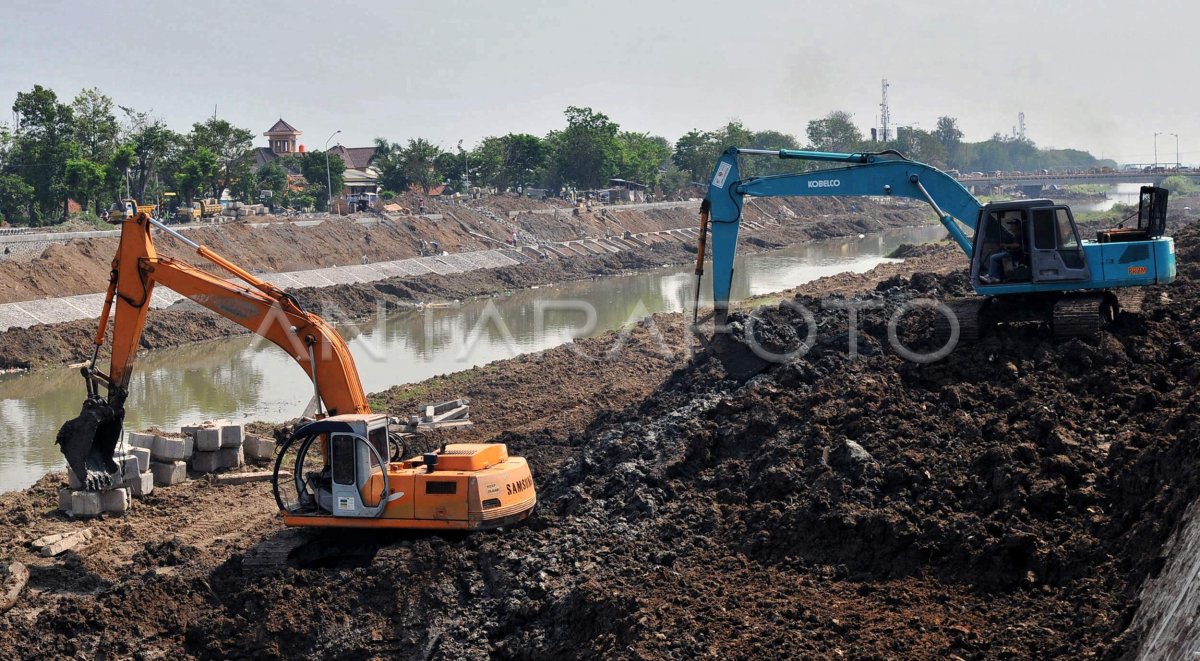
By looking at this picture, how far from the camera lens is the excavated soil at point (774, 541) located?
10.1 metres

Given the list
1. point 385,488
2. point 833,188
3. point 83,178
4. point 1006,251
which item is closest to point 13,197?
point 83,178

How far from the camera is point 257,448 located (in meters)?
18.4

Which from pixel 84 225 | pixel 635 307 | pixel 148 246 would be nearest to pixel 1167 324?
pixel 148 246

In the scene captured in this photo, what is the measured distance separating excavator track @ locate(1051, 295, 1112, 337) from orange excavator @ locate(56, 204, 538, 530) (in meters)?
7.26

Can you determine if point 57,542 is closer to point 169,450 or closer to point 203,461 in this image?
point 169,450

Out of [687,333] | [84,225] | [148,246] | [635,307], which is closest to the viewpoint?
[148,246]

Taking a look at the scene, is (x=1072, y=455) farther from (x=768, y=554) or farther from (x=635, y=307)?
(x=635, y=307)

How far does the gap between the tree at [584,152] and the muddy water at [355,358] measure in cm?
4083

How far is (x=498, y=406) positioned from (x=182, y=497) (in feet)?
23.0

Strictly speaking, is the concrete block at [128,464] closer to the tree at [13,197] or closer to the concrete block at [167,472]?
the concrete block at [167,472]

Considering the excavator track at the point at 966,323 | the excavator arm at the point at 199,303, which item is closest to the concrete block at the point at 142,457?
the excavator arm at the point at 199,303

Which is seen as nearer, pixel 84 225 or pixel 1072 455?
pixel 1072 455

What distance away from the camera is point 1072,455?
11.9 meters

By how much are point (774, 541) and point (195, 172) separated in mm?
56288
